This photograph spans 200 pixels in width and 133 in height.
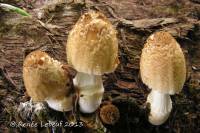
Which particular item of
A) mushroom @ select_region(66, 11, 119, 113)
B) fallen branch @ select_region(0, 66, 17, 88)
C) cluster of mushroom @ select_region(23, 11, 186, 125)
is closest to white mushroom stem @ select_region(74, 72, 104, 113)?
cluster of mushroom @ select_region(23, 11, 186, 125)

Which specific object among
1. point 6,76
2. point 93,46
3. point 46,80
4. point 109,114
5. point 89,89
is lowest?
point 109,114

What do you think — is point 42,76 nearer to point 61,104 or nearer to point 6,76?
point 61,104

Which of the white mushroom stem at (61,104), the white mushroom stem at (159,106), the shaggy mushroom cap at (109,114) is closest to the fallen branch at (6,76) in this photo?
the white mushroom stem at (61,104)

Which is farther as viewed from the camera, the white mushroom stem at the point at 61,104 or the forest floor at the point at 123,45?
the forest floor at the point at 123,45

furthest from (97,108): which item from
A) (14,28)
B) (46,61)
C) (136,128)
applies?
(14,28)

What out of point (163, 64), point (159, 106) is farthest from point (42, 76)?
point (159, 106)

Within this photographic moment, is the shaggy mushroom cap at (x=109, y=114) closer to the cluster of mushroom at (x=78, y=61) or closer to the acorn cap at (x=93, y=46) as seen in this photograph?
the cluster of mushroom at (x=78, y=61)
